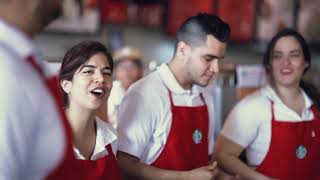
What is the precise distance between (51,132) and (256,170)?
1522 millimetres

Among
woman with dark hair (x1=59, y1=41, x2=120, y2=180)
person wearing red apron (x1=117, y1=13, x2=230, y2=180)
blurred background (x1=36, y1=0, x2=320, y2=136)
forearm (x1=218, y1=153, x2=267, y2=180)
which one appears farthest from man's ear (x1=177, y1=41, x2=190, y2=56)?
blurred background (x1=36, y1=0, x2=320, y2=136)

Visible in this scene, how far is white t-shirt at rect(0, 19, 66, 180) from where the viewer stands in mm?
1011

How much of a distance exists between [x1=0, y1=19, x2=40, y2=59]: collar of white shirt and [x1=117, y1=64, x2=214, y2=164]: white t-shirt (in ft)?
3.16

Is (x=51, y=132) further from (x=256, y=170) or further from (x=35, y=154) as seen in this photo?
(x=256, y=170)

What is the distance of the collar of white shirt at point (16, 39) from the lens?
106 cm

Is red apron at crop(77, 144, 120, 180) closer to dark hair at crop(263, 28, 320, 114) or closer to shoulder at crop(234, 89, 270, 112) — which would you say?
shoulder at crop(234, 89, 270, 112)

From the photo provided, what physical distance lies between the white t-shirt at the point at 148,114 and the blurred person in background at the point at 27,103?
886 millimetres

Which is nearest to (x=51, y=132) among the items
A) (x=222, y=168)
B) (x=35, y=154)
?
(x=35, y=154)

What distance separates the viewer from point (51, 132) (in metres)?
1.07

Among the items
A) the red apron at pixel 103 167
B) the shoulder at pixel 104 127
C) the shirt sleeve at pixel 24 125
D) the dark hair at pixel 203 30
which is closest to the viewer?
the shirt sleeve at pixel 24 125

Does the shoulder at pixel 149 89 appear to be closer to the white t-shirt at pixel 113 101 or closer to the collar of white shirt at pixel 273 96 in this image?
the white t-shirt at pixel 113 101

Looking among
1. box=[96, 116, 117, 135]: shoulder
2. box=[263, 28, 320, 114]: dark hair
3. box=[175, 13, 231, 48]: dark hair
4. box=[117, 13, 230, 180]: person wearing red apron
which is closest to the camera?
box=[96, 116, 117, 135]: shoulder

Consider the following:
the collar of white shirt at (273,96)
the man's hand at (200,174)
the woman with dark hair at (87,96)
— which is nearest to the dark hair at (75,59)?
the woman with dark hair at (87,96)

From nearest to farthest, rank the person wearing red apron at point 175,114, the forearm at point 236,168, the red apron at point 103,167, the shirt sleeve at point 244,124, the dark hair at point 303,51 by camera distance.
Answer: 1. the red apron at point 103,167
2. the person wearing red apron at point 175,114
3. the forearm at point 236,168
4. the shirt sleeve at point 244,124
5. the dark hair at point 303,51
